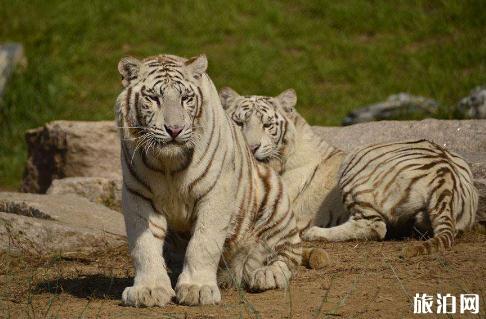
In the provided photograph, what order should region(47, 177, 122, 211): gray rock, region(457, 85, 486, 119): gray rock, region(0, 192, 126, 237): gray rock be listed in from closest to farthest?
1. region(0, 192, 126, 237): gray rock
2. region(47, 177, 122, 211): gray rock
3. region(457, 85, 486, 119): gray rock

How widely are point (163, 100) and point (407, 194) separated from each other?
252 centimetres

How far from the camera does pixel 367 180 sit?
7.10 metres

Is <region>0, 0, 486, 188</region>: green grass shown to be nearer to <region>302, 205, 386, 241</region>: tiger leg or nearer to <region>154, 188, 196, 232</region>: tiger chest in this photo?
<region>302, 205, 386, 241</region>: tiger leg

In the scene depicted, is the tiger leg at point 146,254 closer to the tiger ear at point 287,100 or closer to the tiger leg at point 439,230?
the tiger leg at point 439,230

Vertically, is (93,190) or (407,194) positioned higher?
(407,194)

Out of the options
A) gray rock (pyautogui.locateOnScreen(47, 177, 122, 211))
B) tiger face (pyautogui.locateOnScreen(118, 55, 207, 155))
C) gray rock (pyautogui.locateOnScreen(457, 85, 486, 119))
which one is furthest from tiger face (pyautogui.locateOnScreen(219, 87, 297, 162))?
gray rock (pyautogui.locateOnScreen(457, 85, 486, 119))

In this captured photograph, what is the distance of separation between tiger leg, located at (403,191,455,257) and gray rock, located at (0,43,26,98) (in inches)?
316

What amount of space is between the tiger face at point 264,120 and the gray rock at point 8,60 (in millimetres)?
5970

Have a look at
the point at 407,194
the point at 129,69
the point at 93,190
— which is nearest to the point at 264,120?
the point at 407,194

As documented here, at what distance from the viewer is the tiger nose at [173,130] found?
4770mm

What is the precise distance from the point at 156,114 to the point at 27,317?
1.16m

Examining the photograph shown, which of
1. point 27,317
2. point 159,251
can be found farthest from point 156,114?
point 27,317

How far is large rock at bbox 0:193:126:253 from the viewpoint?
21.5ft

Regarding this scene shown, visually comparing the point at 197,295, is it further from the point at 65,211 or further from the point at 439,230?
the point at 65,211
